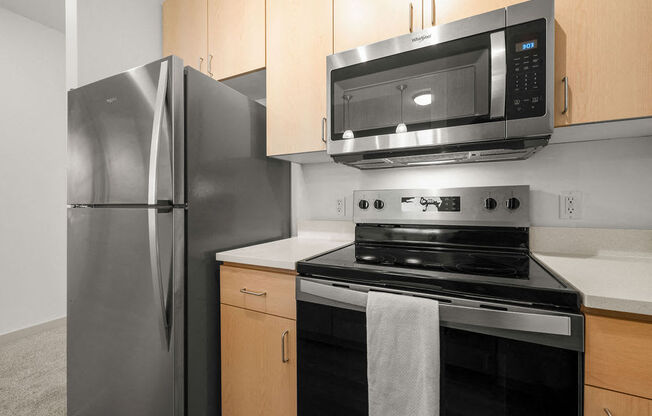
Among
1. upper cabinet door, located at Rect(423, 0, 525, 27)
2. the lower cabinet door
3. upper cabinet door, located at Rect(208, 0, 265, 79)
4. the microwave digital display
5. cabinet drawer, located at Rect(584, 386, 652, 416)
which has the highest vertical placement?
upper cabinet door, located at Rect(208, 0, 265, 79)

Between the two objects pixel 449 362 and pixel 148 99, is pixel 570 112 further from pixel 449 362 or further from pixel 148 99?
pixel 148 99

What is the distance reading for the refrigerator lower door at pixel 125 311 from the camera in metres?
1.16

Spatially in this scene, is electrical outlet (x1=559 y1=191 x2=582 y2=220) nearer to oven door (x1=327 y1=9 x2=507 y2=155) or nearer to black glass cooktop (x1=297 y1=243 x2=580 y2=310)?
black glass cooktop (x1=297 y1=243 x2=580 y2=310)

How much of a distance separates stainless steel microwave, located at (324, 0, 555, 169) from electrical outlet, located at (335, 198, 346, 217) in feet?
1.30

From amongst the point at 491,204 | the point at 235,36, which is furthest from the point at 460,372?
the point at 235,36

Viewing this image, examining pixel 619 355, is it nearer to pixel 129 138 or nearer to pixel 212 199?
pixel 212 199

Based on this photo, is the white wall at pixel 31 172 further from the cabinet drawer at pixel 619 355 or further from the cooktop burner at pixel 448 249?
the cabinet drawer at pixel 619 355

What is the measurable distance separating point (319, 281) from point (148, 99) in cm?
106

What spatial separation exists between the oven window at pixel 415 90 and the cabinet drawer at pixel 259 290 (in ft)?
2.24

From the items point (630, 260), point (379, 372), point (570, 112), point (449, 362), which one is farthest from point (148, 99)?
point (630, 260)

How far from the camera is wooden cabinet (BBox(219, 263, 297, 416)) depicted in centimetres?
112

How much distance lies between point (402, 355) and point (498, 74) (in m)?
1.01

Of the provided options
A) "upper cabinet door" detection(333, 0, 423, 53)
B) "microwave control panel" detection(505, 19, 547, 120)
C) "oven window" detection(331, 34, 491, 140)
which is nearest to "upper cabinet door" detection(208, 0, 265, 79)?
"upper cabinet door" detection(333, 0, 423, 53)

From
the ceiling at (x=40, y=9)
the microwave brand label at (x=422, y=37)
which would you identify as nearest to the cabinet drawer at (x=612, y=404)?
the microwave brand label at (x=422, y=37)
